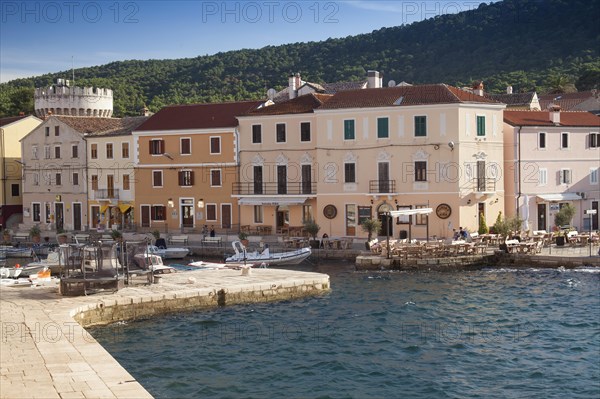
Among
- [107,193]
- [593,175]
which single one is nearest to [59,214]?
[107,193]

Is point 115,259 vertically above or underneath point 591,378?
above

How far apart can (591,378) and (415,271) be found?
745 inches

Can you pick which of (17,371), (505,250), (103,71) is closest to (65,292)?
(17,371)

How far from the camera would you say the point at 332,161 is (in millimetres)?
48531

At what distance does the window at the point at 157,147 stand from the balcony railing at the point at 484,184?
797 inches

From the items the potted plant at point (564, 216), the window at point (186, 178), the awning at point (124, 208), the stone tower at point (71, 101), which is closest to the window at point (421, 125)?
the potted plant at point (564, 216)

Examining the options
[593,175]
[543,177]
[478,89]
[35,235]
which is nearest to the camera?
[543,177]

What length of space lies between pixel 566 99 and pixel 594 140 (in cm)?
2282

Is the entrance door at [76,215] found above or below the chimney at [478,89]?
below

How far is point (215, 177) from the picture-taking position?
2085 inches

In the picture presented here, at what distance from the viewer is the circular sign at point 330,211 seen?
4819 centimetres

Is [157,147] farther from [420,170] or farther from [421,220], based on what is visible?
[421,220]

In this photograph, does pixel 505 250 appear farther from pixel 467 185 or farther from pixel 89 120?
pixel 89 120

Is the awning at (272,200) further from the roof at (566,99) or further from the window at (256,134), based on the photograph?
the roof at (566,99)
